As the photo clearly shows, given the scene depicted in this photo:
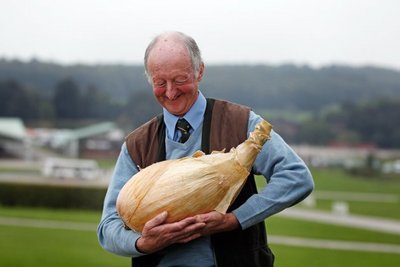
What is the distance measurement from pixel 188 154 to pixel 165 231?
1.39 ft

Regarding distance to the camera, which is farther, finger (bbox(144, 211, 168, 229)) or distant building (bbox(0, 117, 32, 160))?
distant building (bbox(0, 117, 32, 160))

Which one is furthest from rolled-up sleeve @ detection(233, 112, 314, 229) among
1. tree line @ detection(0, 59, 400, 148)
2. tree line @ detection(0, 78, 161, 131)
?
tree line @ detection(0, 78, 161, 131)

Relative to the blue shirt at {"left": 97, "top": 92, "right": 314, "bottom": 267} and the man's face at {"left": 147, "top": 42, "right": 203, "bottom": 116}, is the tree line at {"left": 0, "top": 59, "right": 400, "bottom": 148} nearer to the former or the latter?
the blue shirt at {"left": 97, "top": 92, "right": 314, "bottom": 267}

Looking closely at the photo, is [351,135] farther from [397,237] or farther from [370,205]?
[397,237]

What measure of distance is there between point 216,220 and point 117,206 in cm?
39

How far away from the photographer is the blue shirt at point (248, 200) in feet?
10.6

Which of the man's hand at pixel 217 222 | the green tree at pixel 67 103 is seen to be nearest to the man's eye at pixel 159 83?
the man's hand at pixel 217 222

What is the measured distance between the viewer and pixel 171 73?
319cm

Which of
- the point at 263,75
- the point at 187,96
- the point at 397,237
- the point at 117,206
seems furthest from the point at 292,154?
the point at 263,75

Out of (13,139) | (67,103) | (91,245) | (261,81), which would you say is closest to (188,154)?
(91,245)

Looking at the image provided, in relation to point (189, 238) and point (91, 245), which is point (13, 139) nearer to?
point (91, 245)

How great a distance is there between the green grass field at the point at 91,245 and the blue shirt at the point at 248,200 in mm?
15137

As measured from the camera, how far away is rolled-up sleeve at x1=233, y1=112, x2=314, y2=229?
3240 mm

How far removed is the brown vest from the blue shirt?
37 mm
